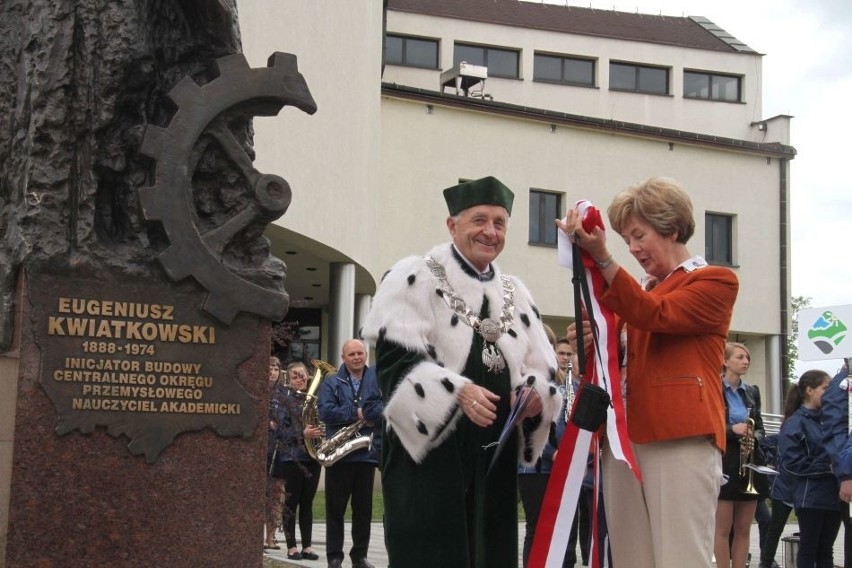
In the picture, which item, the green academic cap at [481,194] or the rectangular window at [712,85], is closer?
A: the green academic cap at [481,194]

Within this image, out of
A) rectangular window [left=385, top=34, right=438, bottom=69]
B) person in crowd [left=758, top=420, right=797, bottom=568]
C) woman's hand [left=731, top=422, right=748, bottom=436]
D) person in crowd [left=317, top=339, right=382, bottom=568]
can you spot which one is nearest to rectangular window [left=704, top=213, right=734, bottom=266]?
rectangular window [left=385, top=34, right=438, bottom=69]

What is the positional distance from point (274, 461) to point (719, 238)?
2287cm

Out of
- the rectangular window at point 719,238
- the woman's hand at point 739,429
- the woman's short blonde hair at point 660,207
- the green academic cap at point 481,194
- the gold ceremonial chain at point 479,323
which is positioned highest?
the rectangular window at point 719,238

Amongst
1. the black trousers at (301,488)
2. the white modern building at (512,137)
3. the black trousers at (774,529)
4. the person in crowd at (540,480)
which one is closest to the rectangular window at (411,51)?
the white modern building at (512,137)

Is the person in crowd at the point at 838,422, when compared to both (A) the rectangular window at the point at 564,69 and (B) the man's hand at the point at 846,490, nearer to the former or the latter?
(B) the man's hand at the point at 846,490

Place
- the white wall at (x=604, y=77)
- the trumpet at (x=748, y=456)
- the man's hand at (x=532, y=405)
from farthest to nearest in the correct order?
the white wall at (x=604, y=77) < the trumpet at (x=748, y=456) < the man's hand at (x=532, y=405)

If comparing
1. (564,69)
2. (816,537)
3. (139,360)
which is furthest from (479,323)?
(564,69)

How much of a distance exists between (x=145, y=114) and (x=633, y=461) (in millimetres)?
3385

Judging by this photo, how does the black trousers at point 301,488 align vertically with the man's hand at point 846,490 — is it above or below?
below

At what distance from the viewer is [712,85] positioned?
1527 inches

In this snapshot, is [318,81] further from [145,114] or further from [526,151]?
[145,114]

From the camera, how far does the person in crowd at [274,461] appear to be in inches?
442

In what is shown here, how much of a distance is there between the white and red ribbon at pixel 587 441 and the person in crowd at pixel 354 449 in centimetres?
555

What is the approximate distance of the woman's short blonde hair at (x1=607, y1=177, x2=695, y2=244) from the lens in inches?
203
